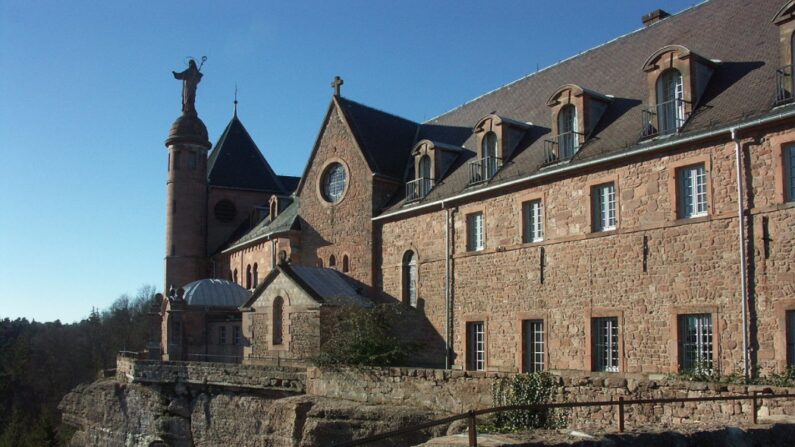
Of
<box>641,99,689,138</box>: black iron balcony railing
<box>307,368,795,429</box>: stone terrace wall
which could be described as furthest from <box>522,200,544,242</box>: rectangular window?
<box>307,368,795,429</box>: stone terrace wall

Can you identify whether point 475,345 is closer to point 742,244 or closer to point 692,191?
point 692,191

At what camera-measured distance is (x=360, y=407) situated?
1956 cm

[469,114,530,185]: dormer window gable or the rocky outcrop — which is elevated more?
[469,114,530,185]: dormer window gable

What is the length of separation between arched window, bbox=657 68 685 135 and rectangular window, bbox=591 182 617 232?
76.1 inches

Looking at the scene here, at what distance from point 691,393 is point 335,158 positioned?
2019 cm

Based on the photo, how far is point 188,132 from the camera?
145 ft

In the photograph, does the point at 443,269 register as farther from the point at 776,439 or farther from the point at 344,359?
the point at 776,439

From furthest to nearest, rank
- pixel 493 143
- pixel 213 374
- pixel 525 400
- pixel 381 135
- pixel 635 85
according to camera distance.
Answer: pixel 381 135, pixel 213 374, pixel 493 143, pixel 635 85, pixel 525 400

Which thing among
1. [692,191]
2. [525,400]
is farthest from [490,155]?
[525,400]

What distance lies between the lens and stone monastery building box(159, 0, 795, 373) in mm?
16906

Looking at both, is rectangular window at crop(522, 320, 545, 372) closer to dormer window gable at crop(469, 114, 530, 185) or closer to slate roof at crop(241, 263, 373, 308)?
dormer window gable at crop(469, 114, 530, 185)

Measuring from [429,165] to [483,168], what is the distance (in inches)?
131

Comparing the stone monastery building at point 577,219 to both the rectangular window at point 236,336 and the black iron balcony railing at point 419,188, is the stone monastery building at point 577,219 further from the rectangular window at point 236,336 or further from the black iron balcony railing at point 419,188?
the rectangular window at point 236,336

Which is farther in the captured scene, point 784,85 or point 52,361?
point 52,361
